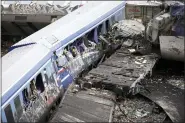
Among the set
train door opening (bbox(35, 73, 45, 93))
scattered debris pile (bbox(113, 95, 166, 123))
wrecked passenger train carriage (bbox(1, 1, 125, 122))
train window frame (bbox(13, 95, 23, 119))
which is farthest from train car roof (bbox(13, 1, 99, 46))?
scattered debris pile (bbox(113, 95, 166, 123))

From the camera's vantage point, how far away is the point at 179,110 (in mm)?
8711

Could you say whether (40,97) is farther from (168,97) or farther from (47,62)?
(168,97)

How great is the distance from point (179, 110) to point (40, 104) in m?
3.50

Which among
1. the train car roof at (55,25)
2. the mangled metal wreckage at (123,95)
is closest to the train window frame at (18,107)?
the mangled metal wreckage at (123,95)

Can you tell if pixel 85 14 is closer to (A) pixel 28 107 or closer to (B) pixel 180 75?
(B) pixel 180 75

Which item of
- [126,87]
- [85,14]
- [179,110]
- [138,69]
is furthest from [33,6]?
[179,110]

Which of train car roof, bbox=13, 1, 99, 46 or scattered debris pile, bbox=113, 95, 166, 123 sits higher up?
train car roof, bbox=13, 1, 99, 46

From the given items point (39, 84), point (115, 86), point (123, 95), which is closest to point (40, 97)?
point (39, 84)

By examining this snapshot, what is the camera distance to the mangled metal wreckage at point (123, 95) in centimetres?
811

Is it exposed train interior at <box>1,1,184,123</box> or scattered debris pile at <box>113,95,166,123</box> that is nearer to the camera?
exposed train interior at <box>1,1,184,123</box>

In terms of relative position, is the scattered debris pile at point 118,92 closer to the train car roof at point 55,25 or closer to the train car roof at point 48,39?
the train car roof at point 48,39

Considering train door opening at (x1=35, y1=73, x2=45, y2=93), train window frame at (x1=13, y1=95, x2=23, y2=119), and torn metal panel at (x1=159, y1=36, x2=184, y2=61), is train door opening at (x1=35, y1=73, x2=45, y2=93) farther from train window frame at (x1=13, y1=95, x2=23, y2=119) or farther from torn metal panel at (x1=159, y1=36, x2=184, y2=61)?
torn metal panel at (x1=159, y1=36, x2=184, y2=61)

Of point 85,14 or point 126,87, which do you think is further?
point 85,14

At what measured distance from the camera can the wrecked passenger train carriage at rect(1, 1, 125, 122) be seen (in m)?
7.66
